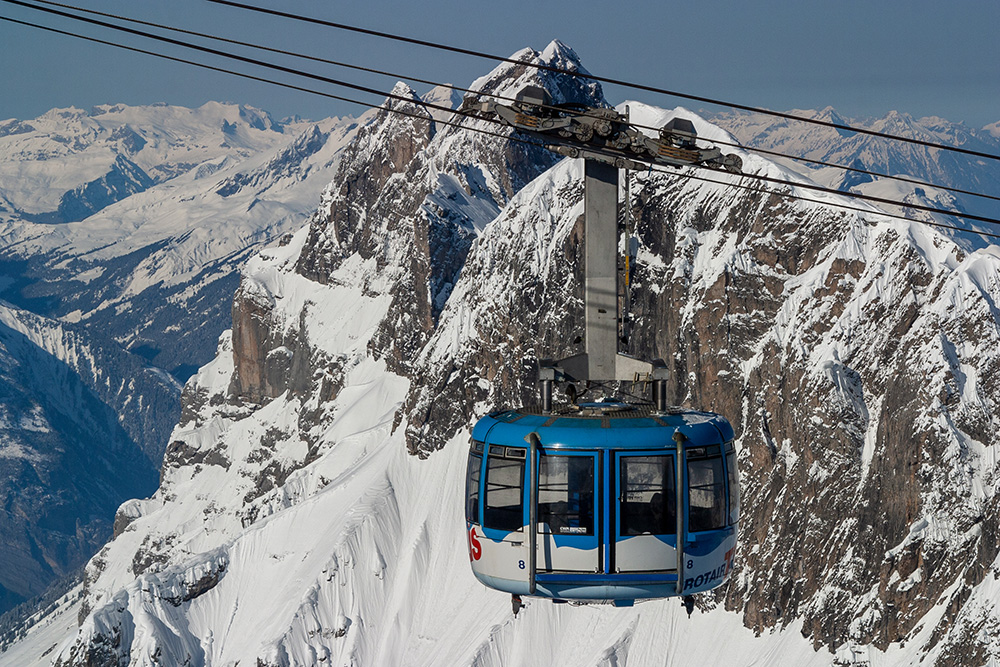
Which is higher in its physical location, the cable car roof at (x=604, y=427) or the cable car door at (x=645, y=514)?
the cable car roof at (x=604, y=427)

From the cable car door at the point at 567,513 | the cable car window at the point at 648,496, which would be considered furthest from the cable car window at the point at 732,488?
the cable car door at the point at 567,513

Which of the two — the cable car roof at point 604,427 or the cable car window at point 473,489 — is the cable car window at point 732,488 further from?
the cable car window at point 473,489

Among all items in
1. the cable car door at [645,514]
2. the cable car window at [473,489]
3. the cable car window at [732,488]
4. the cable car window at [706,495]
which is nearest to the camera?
the cable car door at [645,514]

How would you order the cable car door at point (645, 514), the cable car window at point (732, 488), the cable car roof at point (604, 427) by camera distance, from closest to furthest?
the cable car door at point (645, 514)
the cable car roof at point (604, 427)
the cable car window at point (732, 488)

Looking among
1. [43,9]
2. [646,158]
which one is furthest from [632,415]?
[43,9]

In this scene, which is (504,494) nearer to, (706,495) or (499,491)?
(499,491)

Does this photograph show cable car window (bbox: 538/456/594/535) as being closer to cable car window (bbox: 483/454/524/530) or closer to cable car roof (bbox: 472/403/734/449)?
cable car roof (bbox: 472/403/734/449)

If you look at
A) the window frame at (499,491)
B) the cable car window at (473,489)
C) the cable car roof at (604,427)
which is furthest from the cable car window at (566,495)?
the cable car window at (473,489)

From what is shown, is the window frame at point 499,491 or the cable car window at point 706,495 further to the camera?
the window frame at point 499,491

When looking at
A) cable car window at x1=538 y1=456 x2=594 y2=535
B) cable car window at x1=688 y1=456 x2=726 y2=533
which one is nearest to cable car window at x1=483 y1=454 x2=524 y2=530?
cable car window at x1=538 y1=456 x2=594 y2=535
